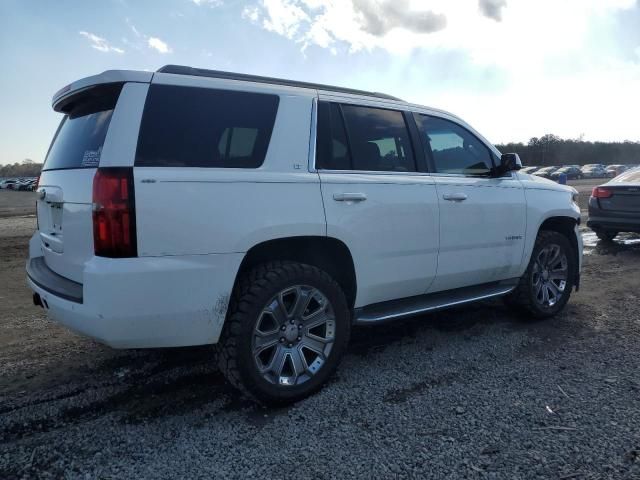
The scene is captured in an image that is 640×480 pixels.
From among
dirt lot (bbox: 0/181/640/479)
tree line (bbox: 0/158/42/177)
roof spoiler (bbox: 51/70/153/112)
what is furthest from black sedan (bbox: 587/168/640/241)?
tree line (bbox: 0/158/42/177)

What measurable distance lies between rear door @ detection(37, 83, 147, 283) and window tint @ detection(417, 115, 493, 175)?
7.54 feet

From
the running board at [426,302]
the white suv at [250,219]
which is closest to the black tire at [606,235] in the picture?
the running board at [426,302]

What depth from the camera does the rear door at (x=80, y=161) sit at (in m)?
2.60

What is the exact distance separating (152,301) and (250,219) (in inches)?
27.4

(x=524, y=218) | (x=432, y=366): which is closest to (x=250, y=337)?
(x=432, y=366)

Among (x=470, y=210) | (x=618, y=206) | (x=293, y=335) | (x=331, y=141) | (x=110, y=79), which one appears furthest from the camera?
(x=618, y=206)

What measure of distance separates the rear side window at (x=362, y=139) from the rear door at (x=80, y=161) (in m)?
Result: 1.21

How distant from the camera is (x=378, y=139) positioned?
3.65 m

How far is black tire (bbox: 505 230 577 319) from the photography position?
457 cm

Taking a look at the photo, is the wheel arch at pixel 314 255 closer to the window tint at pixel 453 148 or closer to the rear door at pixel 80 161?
the rear door at pixel 80 161

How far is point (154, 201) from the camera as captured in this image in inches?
99.7

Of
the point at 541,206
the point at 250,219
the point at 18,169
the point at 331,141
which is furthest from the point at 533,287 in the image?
the point at 18,169

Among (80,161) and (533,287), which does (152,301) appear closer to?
(80,161)

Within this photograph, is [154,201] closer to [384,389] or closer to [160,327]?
[160,327]
